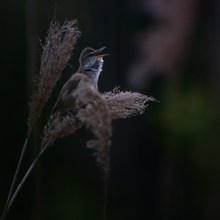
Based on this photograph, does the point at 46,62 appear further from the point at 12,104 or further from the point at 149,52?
the point at 12,104

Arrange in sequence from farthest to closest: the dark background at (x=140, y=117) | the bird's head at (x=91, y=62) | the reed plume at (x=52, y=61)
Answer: the dark background at (x=140, y=117) < the bird's head at (x=91, y=62) < the reed plume at (x=52, y=61)

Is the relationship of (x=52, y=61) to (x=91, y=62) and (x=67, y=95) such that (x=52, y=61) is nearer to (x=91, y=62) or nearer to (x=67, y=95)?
(x=67, y=95)

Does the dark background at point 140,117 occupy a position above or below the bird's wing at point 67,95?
above

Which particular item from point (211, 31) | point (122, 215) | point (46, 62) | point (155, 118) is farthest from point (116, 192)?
point (46, 62)

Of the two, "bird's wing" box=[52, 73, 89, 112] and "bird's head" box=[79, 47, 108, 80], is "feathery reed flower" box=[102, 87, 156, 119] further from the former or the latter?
"bird's head" box=[79, 47, 108, 80]

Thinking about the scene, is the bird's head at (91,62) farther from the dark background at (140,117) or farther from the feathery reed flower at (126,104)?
the dark background at (140,117)

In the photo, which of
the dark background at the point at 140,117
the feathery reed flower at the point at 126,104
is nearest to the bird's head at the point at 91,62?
the feathery reed flower at the point at 126,104

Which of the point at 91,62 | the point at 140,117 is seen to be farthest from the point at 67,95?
the point at 140,117
